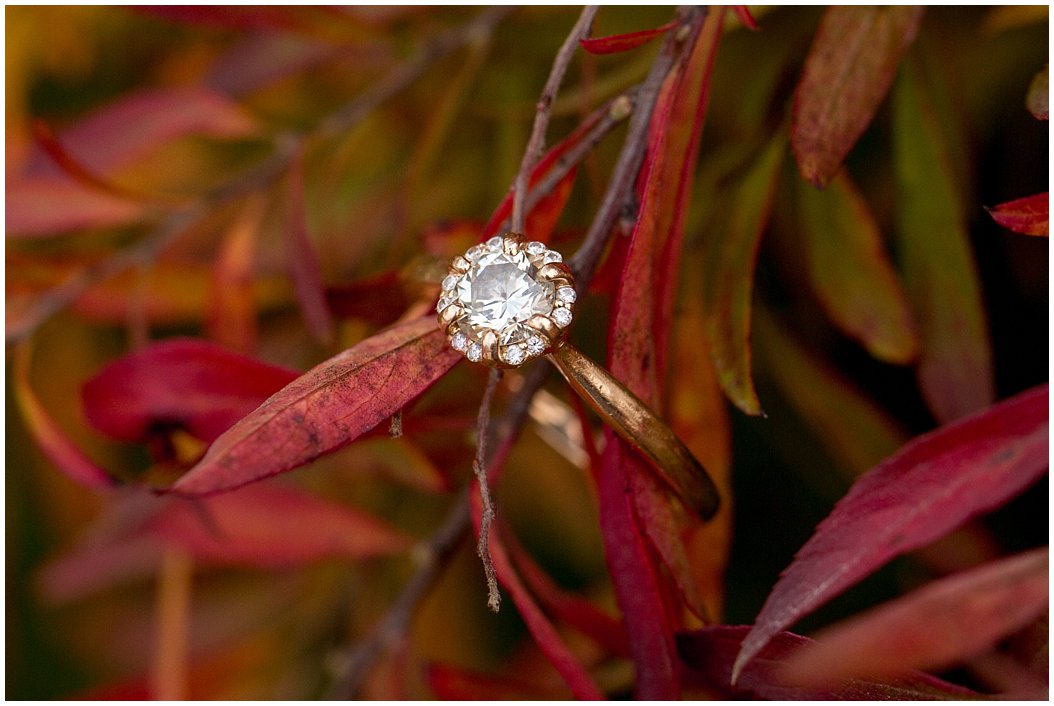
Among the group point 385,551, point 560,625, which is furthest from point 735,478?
point 385,551

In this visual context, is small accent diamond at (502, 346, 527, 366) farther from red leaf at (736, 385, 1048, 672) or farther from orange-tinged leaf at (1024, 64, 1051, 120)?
orange-tinged leaf at (1024, 64, 1051, 120)

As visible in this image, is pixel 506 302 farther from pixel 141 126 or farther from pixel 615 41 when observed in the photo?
pixel 141 126

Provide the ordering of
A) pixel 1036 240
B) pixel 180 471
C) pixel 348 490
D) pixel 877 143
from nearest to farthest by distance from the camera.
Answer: pixel 180 471 < pixel 1036 240 < pixel 877 143 < pixel 348 490

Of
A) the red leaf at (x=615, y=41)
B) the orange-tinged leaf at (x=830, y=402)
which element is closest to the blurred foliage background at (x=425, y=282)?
the orange-tinged leaf at (x=830, y=402)

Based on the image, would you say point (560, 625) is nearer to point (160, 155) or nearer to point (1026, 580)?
point (1026, 580)

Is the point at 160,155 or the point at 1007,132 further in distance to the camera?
the point at 160,155

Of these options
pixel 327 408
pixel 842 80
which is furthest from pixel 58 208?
pixel 842 80

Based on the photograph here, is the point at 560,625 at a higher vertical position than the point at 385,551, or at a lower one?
lower
